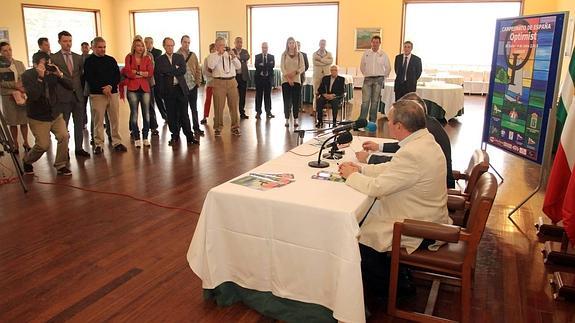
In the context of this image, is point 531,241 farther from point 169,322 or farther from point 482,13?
point 482,13

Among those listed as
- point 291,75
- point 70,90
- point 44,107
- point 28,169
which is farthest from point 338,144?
point 291,75

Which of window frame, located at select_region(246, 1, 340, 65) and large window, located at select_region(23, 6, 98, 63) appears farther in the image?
large window, located at select_region(23, 6, 98, 63)

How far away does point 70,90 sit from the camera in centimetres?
550

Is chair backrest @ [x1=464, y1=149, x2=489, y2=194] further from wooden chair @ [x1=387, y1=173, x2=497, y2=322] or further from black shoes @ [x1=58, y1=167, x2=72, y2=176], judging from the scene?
black shoes @ [x1=58, y1=167, x2=72, y2=176]

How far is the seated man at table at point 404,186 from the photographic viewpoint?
236 centimetres

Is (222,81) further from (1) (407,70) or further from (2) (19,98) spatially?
(1) (407,70)

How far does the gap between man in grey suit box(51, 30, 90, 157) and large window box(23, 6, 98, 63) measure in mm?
11332

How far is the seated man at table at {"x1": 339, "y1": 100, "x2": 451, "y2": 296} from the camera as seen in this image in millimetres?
2361

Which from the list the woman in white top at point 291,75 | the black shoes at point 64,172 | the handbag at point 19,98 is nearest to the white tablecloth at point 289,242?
the black shoes at point 64,172

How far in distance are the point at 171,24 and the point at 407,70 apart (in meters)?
12.7

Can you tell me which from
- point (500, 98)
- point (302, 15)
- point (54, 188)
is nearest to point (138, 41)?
point (54, 188)

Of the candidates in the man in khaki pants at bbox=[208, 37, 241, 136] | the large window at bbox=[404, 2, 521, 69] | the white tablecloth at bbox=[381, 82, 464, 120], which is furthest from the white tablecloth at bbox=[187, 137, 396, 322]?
the large window at bbox=[404, 2, 521, 69]

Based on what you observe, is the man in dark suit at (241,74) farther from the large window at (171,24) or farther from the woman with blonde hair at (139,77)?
the large window at (171,24)

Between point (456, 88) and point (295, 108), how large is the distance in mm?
3235
